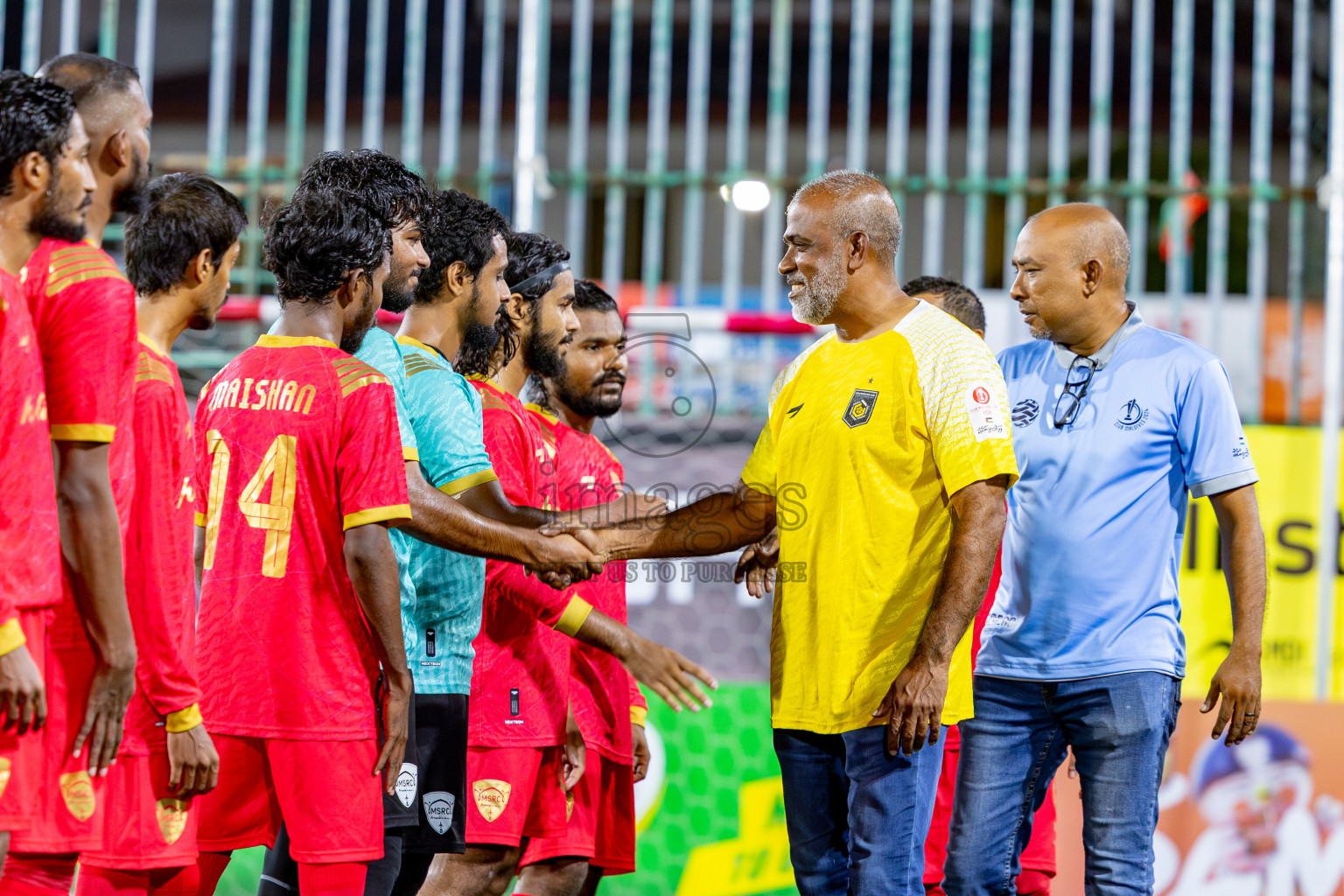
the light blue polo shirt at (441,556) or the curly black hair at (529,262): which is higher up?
the curly black hair at (529,262)

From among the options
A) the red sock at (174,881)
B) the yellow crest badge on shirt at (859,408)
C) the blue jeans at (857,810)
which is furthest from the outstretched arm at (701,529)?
the red sock at (174,881)

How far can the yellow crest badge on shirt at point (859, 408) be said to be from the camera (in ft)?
10.5

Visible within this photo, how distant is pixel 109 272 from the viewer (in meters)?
2.44

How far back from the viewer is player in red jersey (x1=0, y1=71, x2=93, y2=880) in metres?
2.23

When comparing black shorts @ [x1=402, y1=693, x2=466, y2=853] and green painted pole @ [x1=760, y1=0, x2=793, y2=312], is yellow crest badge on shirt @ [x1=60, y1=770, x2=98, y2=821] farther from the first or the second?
green painted pole @ [x1=760, y1=0, x2=793, y2=312]

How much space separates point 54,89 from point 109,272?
1.12 ft

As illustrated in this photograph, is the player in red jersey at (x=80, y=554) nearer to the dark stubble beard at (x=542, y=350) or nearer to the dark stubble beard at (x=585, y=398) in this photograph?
the dark stubble beard at (x=542, y=350)

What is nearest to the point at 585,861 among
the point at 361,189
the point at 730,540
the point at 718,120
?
the point at 730,540

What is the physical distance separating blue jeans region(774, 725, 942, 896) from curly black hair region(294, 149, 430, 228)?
5.15 ft

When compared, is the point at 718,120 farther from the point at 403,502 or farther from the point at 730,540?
the point at 403,502

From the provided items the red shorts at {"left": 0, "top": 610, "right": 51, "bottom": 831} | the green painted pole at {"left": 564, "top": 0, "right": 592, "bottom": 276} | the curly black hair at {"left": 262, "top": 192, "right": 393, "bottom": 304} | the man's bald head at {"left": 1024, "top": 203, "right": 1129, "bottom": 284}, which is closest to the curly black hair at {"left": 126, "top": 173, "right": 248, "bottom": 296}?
the curly black hair at {"left": 262, "top": 192, "right": 393, "bottom": 304}

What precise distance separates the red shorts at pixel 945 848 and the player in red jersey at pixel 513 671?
0.96 m

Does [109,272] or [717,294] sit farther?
[717,294]

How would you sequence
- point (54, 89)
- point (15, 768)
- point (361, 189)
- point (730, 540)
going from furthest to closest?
point (730, 540) < point (361, 189) < point (54, 89) < point (15, 768)
